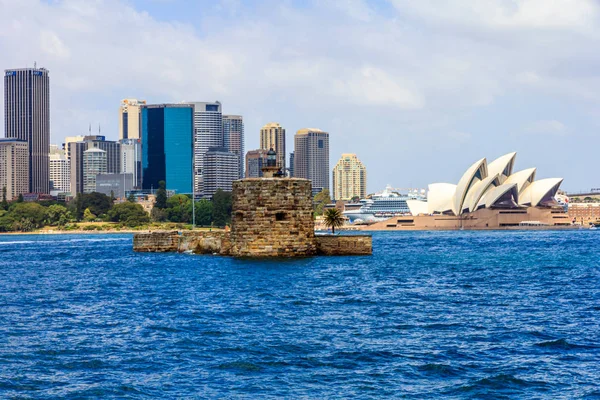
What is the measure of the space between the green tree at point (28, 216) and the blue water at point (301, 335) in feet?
430

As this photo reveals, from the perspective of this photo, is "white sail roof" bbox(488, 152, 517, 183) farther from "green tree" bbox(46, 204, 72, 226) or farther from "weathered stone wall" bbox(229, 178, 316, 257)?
"weathered stone wall" bbox(229, 178, 316, 257)

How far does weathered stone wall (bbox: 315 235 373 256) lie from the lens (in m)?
41.8

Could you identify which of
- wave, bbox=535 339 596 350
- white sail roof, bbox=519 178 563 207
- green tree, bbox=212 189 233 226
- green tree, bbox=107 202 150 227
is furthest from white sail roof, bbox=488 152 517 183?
wave, bbox=535 339 596 350

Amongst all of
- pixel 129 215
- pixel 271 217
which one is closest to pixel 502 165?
pixel 129 215

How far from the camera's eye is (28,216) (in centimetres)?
16338

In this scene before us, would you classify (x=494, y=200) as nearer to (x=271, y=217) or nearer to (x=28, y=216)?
(x=28, y=216)

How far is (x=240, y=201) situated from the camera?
1550 inches

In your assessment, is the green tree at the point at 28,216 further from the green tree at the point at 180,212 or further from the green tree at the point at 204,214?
the green tree at the point at 204,214

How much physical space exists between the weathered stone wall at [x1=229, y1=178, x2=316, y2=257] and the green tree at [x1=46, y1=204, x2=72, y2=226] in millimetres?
129692

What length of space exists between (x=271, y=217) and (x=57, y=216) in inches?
5337

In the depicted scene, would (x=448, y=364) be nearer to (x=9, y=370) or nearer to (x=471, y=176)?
(x=9, y=370)

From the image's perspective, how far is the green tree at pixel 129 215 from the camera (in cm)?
16338

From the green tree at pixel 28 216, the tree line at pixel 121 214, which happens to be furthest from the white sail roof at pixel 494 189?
the green tree at pixel 28 216

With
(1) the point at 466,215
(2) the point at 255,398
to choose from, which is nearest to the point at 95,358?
(2) the point at 255,398
